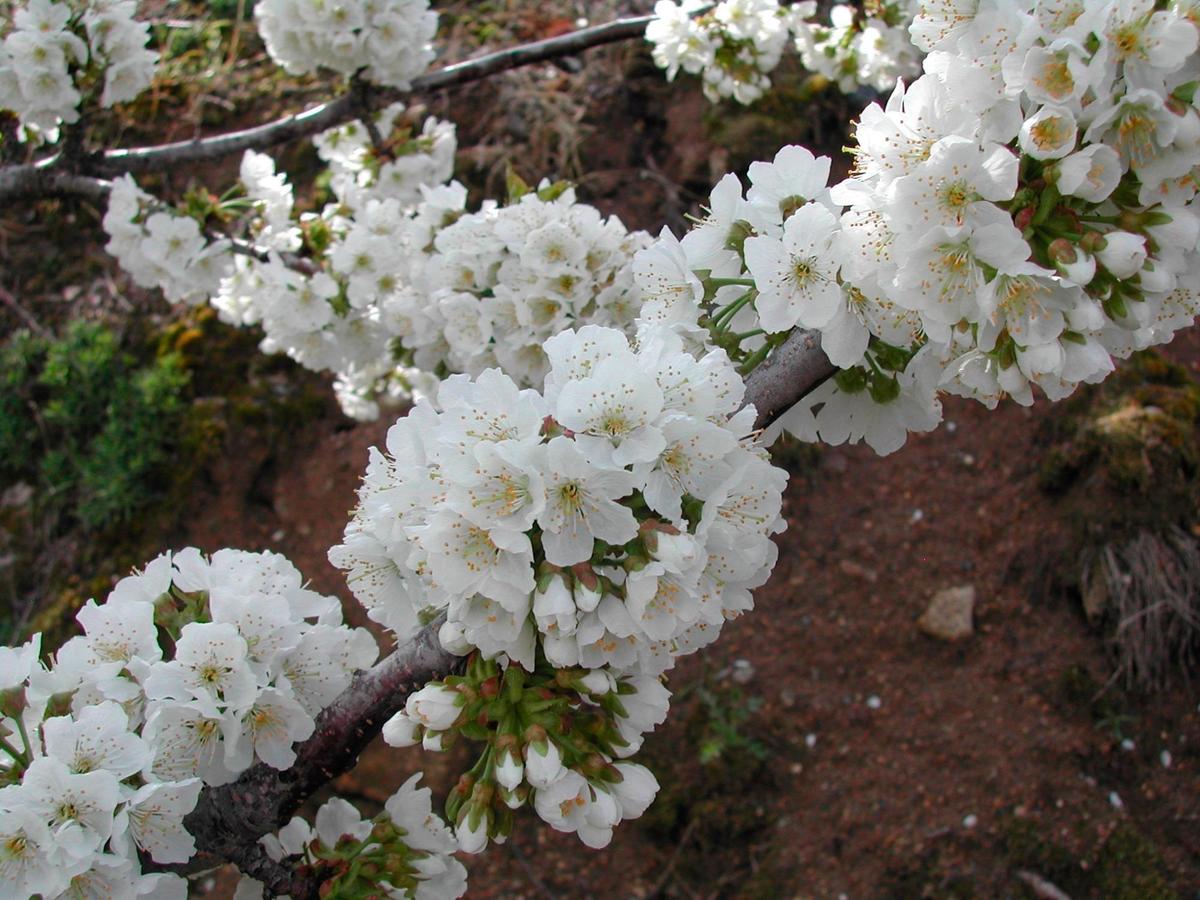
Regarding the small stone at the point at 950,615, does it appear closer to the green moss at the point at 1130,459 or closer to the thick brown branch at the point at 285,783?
the green moss at the point at 1130,459

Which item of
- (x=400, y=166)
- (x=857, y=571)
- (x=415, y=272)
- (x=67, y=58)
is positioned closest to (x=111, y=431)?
(x=67, y=58)

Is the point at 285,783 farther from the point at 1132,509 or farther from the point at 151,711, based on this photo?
the point at 1132,509

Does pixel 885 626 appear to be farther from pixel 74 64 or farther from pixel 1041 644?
pixel 74 64

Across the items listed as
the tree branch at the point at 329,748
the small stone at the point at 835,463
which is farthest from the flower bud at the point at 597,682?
the small stone at the point at 835,463

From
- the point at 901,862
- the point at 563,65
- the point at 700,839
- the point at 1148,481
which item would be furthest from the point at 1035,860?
the point at 563,65

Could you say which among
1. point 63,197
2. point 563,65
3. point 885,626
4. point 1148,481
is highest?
point 63,197

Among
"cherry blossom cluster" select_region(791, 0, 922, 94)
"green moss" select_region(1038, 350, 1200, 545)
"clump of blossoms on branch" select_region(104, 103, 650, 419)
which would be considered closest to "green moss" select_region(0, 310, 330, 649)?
"clump of blossoms on branch" select_region(104, 103, 650, 419)
